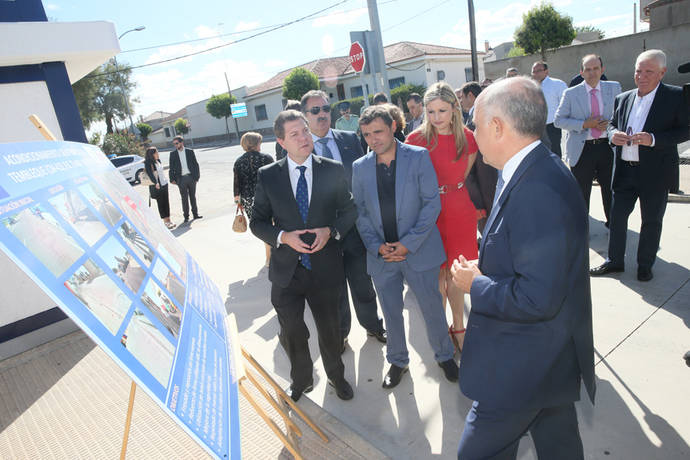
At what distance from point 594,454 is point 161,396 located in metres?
2.15

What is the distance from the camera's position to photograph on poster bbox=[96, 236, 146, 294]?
131cm

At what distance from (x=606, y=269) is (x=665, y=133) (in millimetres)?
1279

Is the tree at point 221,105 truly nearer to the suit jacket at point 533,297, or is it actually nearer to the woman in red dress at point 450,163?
the woman in red dress at point 450,163

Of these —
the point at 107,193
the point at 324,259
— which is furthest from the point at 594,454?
the point at 107,193

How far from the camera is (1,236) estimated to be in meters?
0.98

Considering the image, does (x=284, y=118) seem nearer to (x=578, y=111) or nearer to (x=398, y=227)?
(x=398, y=227)

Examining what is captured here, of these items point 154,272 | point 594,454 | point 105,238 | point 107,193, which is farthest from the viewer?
point 594,454

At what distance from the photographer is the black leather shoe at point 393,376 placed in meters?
2.90

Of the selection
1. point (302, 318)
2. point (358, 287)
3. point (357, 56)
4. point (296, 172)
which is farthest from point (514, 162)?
point (357, 56)

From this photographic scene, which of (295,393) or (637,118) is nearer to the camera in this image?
(295,393)

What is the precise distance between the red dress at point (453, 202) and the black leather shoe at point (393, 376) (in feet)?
3.06

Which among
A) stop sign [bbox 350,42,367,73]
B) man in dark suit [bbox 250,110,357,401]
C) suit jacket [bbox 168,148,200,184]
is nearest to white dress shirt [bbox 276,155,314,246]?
man in dark suit [bbox 250,110,357,401]

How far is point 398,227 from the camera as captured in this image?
9.14 ft

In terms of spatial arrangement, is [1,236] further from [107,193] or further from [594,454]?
[594,454]
